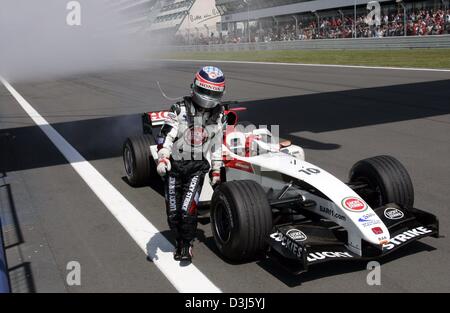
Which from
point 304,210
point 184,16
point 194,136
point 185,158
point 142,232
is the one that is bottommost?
point 142,232

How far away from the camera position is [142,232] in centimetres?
534

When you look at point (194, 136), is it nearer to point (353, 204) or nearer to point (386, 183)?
point (353, 204)

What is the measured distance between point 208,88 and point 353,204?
154 centimetres

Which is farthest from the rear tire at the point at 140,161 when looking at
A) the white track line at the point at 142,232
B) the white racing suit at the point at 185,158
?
the white racing suit at the point at 185,158

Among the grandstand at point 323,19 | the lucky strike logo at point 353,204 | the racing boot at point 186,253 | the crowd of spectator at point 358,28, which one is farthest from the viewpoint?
the grandstand at point 323,19

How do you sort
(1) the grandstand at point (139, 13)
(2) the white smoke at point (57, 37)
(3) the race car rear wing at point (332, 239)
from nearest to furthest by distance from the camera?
(3) the race car rear wing at point (332, 239) < (2) the white smoke at point (57, 37) < (1) the grandstand at point (139, 13)

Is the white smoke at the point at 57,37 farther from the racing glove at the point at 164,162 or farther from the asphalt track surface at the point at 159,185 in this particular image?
the racing glove at the point at 164,162

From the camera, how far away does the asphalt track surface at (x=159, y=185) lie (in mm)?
4223

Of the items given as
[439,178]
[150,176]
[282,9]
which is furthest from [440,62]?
[282,9]

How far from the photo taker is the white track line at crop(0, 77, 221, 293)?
4.19m

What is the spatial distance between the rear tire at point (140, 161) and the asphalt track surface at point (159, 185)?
146mm

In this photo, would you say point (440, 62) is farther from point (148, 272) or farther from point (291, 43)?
point (148, 272)

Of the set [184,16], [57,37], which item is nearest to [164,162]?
[57,37]

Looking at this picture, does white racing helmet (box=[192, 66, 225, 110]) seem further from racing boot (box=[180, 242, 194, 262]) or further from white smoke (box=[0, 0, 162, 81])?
white smoke (box=[0, 0, 162, 81])
